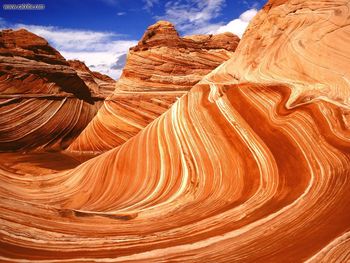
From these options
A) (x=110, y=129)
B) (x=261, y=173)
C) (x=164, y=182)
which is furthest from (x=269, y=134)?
(x=110, y=129)

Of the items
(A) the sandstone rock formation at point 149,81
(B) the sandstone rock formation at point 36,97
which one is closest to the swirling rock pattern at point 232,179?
(A) the sandstone rock formation at point 149,81

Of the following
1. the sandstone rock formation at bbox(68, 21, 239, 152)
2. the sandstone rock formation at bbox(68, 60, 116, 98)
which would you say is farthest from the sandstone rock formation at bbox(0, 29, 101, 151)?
the sandstone rock formation at bbox(68, 60, 116, 98)

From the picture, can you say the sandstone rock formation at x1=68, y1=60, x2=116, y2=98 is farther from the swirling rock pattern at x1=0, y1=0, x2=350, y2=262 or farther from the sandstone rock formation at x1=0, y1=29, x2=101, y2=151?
the swirling rock pattern at x1=0, y1=0, x2=350, y2=262

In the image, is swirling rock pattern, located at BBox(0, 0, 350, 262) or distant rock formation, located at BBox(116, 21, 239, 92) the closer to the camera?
swirling rock pattern, located at BBox(0, 0, 350, 262)

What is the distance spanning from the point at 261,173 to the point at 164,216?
1.60 m

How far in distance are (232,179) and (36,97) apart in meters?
18.3

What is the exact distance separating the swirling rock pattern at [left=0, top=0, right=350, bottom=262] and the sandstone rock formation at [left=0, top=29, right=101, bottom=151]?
10.7 metres

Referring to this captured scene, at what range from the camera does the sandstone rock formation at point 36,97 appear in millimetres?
19812

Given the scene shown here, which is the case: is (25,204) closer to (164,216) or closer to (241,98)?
(164,216)

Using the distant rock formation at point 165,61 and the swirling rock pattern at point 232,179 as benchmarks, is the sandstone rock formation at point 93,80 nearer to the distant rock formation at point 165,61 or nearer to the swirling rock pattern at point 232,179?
the distant rock formation at point 165,61

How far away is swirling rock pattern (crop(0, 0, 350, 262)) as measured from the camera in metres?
3.73

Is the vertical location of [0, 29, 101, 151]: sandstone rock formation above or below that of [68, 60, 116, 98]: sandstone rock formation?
below

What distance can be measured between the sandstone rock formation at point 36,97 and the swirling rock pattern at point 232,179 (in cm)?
1067

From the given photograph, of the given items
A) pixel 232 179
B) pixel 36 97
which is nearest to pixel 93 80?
pixel 36 97
